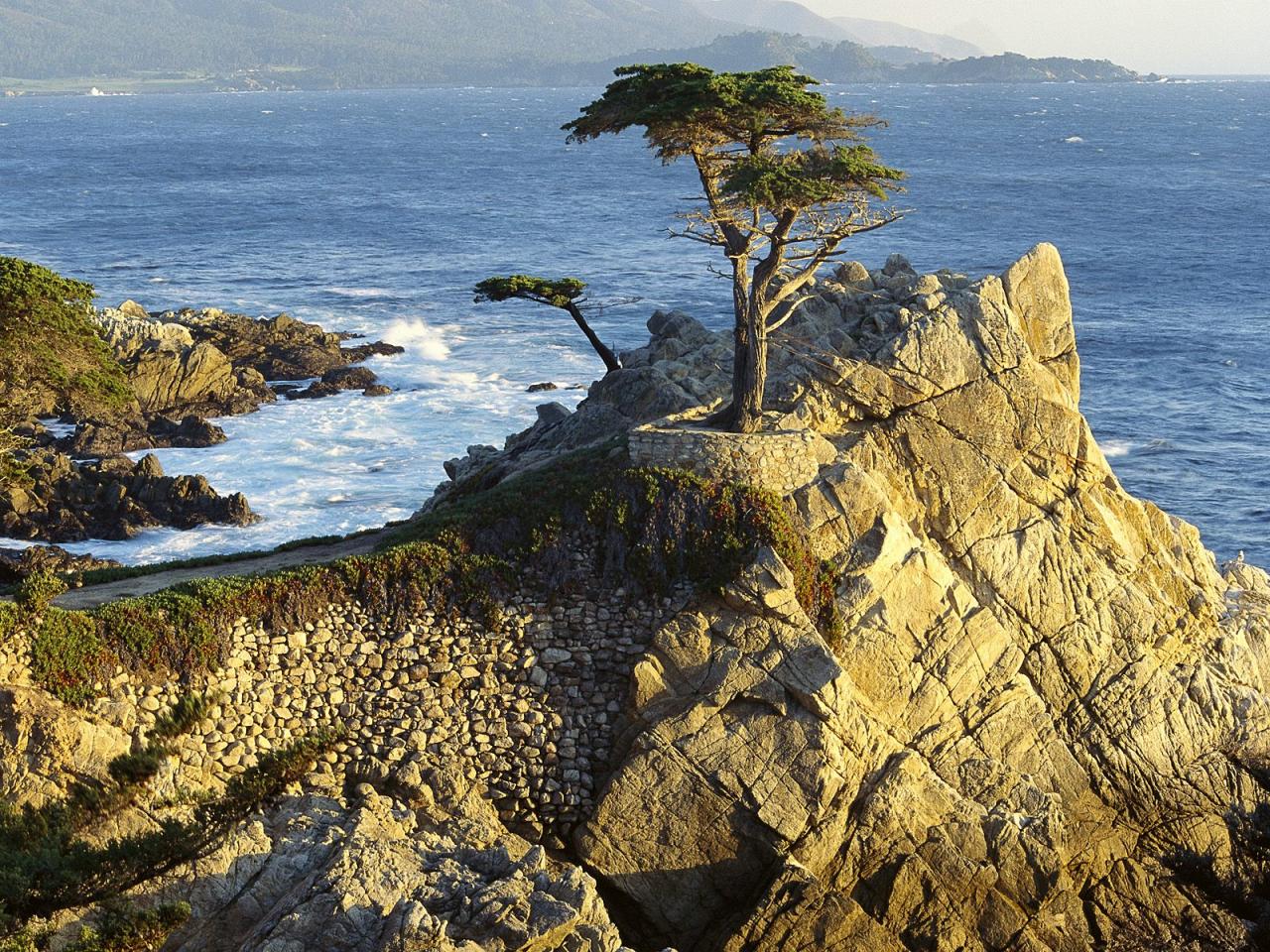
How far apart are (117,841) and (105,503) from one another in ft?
76.7

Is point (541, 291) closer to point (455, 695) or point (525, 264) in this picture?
point (455, 695)

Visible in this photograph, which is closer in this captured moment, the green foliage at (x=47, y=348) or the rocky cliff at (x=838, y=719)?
the rocky cliff at (x=838, y=719)

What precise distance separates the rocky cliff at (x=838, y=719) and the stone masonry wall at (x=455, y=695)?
47mm

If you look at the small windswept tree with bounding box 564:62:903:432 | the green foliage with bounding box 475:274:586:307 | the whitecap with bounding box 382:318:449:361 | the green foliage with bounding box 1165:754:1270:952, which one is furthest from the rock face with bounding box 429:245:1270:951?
the whitecap with bounding box 382:318:449:361

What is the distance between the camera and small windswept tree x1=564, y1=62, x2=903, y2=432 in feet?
82.7

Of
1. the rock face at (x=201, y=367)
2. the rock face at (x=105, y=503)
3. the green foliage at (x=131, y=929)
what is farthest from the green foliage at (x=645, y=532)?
the rock face at (x=201, y=367)

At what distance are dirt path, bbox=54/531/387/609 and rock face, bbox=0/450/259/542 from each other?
13590 millimetres

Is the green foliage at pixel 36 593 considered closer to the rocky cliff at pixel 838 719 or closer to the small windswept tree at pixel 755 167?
the rocky cliff at pixel 838 719

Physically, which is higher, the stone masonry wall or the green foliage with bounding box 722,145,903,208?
the green foliage with bounding box 722,145,903,208

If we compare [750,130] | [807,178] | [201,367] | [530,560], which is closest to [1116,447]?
[750,130]

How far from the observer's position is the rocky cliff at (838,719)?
2138 cm

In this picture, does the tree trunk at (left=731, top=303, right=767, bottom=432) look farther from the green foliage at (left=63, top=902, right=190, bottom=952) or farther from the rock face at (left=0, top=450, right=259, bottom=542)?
the rock face at (left=0, top=450, right=259, bottom=542)

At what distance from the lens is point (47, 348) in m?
26.6

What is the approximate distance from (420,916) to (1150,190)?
112 m
